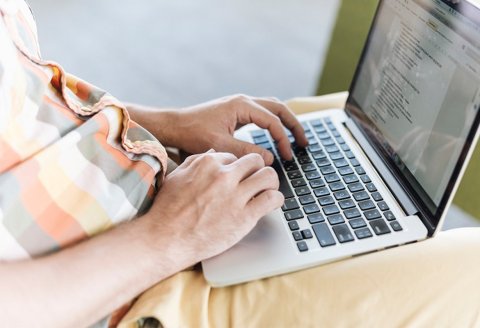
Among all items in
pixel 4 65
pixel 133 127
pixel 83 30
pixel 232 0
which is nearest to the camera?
pixel 4 65

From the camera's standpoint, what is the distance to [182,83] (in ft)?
6.48

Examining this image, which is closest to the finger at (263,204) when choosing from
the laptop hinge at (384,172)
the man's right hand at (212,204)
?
the man's right hand at (212,204)

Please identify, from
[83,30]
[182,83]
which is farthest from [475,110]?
[83,30]

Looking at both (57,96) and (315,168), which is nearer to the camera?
(57,96)

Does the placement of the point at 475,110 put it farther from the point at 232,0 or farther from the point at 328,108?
the point at 232,0

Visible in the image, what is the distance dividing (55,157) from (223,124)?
323mm

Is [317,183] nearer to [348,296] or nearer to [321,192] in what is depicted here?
[321,192]

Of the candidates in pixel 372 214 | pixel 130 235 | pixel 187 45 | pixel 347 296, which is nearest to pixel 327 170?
pixel 372 214

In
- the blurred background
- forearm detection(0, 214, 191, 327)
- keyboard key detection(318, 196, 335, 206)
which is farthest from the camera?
the blurred background

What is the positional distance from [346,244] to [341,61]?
2.71 feet

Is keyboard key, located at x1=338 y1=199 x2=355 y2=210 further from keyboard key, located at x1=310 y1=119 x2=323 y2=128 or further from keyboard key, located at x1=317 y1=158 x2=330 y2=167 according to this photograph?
keyboard key, located at x1=310 y1=119 x2=323 y2=128

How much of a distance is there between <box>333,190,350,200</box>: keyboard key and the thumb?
0.40 feet

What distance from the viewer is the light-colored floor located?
1955 millimetres

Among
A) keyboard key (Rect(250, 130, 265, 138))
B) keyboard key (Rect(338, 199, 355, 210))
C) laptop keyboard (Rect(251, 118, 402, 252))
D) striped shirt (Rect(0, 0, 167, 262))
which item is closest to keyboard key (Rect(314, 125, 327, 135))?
laptop keyboard (Rect(251, 118, 402, 252))
